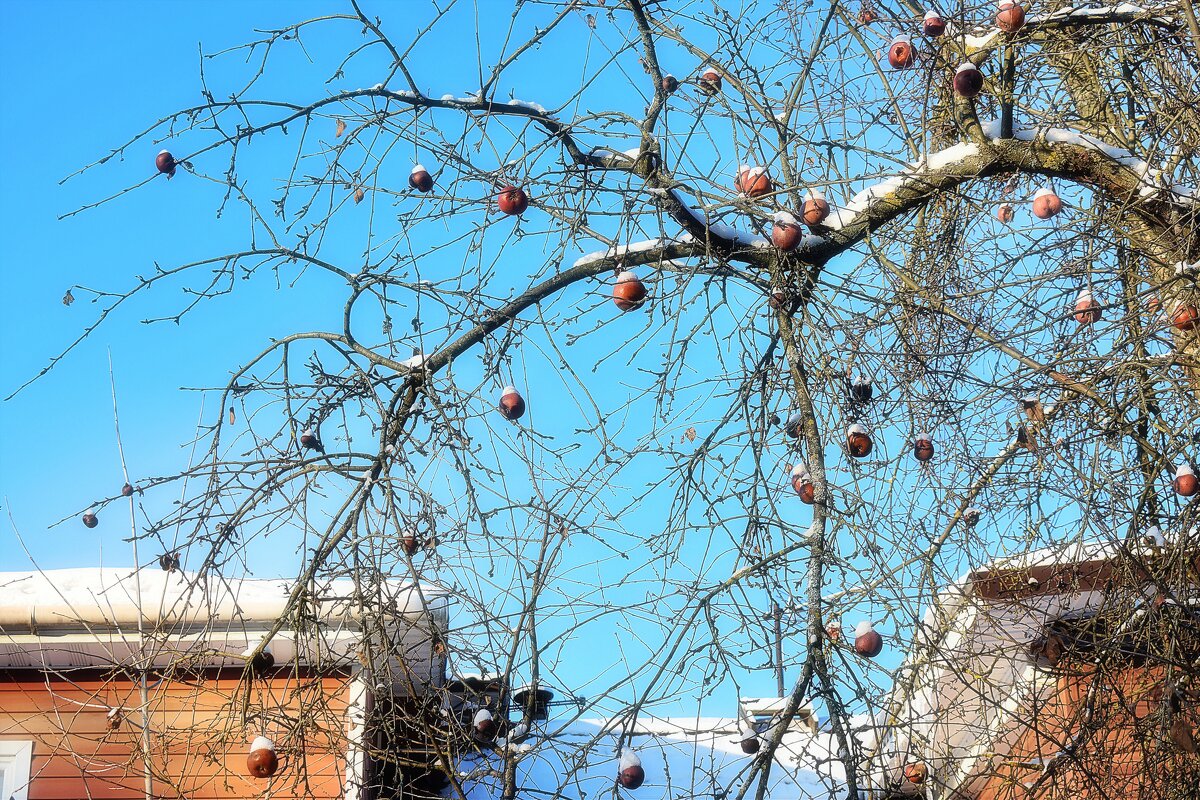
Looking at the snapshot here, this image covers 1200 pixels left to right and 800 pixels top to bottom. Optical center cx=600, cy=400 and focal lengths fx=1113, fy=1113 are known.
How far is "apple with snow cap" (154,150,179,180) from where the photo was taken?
3771 millimetres

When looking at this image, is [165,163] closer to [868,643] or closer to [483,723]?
[483,723]

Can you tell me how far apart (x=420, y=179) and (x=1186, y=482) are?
9.22ft

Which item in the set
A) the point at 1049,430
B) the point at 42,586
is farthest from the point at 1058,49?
the point at 42,586

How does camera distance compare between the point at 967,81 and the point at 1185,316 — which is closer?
the point at 967,81

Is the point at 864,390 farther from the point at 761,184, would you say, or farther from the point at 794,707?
the point at 794,707

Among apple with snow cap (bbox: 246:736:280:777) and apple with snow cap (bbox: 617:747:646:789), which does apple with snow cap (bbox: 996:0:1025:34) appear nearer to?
apple with snow cap (bbox: 617:747:646:789)

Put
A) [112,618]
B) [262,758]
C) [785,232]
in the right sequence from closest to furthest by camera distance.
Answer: [262,758], [785,232], [112,618]

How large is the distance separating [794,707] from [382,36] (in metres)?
2.50

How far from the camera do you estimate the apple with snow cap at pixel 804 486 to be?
11.2 ft

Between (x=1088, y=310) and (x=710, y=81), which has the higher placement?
(x=710, y=81)

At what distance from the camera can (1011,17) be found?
3.99 metres

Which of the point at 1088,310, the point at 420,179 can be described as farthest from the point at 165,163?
the point at 1088,310

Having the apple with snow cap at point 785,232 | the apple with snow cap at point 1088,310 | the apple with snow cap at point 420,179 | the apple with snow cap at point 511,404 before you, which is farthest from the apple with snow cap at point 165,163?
the apple with snow cap at point 1088,310

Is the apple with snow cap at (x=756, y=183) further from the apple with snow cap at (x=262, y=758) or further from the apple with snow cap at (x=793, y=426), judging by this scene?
the apple with snow cap at (x=262, y=758)
